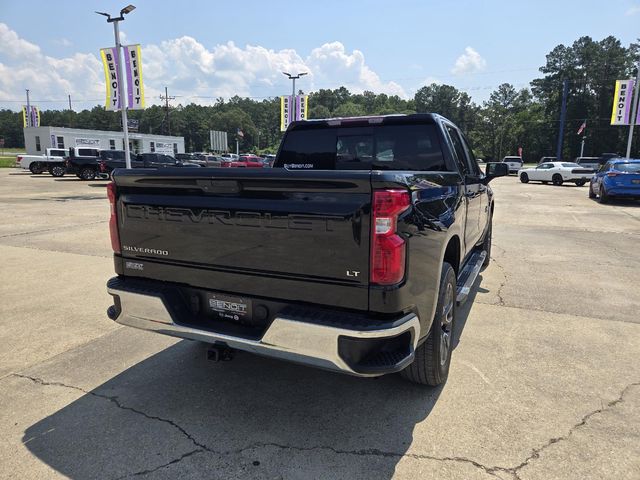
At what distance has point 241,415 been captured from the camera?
9.77ft

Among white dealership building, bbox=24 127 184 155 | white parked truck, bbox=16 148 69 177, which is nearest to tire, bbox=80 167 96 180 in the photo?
white parked truck, bbox=16 148 69 177

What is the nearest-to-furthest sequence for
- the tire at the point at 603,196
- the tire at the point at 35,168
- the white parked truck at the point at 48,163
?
the tire at the point at 603,196
the white parked truck at the point at 48,163
the tire at the point at 35,168

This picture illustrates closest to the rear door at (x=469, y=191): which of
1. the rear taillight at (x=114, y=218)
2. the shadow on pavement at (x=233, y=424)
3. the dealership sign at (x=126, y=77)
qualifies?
the shadow on pavement at (x=233, y=424)

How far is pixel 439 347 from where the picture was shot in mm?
3084

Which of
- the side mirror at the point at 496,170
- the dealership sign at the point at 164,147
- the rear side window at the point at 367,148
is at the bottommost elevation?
the side mirror at the point at 496,170

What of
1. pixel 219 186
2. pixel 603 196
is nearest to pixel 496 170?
pixel 219 186

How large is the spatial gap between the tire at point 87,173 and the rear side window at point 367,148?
2903cm

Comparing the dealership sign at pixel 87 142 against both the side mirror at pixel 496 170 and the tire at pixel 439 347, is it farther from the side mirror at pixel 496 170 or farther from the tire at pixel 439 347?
the tire at pixel 439 347

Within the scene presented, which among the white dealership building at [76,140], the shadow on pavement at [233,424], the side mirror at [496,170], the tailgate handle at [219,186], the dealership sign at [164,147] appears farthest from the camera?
the dealership sign at [164,147]

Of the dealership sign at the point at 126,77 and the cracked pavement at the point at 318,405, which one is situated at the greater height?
the dealership sign at the point at 126,77

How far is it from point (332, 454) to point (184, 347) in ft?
6.64

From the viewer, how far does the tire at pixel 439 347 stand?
302 cm

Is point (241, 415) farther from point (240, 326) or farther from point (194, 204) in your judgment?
point (194, 204)

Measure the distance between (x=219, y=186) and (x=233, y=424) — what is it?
1547mm
